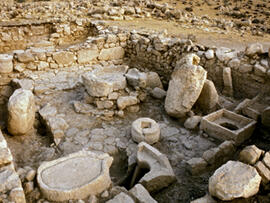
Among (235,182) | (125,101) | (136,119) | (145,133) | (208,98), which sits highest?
(235,182)

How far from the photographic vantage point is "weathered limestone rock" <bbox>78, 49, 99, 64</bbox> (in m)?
7.62

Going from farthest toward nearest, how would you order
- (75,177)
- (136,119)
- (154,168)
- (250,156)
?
(136,119) → (154,168) → (75,177) → (250,156)

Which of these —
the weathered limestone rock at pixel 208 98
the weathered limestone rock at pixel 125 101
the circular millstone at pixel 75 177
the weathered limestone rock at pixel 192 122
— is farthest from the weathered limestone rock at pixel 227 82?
the circular millstone at pixel 75 177

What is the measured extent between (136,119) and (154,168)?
1.71 meters

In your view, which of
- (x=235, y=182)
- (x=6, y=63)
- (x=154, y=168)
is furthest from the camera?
(x=6, y=63)

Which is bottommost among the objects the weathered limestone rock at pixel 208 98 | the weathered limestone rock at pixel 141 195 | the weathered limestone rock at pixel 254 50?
the weathered limestone rock at pixel 141 195

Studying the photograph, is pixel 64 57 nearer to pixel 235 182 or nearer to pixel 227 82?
pixel 227 82

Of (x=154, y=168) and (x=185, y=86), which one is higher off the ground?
(x=185, y=86)

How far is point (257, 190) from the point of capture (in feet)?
9.70

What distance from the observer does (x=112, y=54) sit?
26.7 feet

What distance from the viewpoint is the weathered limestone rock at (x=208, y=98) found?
560 centimetres

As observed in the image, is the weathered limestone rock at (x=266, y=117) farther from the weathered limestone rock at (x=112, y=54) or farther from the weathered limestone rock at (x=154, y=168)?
the weathered limestone rock at (x=112, y=54)

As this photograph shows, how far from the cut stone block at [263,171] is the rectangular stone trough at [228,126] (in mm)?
1600

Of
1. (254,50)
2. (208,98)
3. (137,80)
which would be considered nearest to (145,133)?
(137,80)
